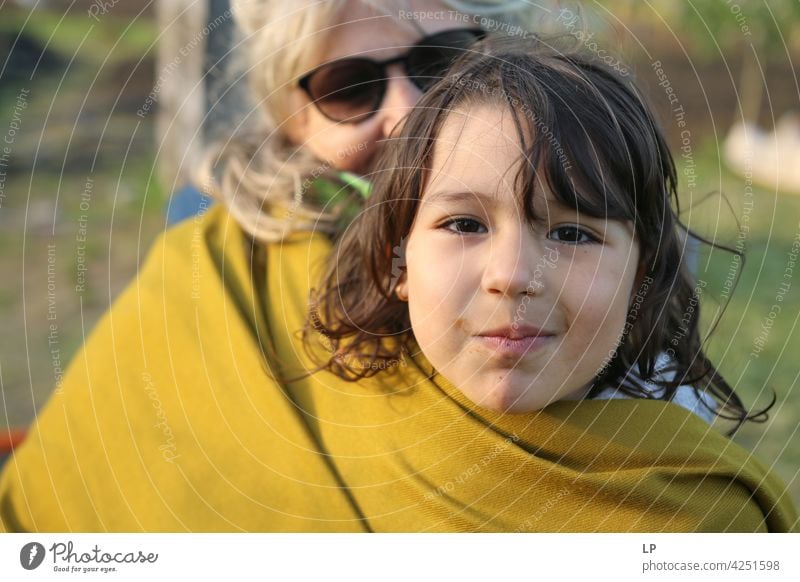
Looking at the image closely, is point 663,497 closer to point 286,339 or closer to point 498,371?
point 498,371

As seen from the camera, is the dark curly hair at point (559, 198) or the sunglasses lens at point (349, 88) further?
the sunglasses lens at point (349, 88)

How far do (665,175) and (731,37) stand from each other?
1.63 m

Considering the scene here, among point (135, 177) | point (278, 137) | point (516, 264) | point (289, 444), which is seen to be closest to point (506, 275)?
point (516, 264)

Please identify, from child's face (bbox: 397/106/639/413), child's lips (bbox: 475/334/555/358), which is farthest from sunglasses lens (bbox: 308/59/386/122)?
child's lips (bbox: 475/334/555/358)

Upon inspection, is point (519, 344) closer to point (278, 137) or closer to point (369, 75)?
point (369, 75)

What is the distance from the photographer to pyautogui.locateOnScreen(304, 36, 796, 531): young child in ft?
2.47

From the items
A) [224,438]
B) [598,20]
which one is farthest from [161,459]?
[598,20]

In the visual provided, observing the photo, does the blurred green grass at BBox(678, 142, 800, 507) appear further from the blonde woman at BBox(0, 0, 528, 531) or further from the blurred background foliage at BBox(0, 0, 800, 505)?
the blonde woman at BBox(0, 0, 528, 531)

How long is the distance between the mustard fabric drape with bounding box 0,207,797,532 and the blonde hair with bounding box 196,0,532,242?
3 cm

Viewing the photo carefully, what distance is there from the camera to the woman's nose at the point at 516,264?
2.44ft

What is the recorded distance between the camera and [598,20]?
1093mm

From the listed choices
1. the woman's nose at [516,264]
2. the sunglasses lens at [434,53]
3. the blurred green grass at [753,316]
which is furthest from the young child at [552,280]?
the blurred green grass at [753,316]

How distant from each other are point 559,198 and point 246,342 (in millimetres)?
392

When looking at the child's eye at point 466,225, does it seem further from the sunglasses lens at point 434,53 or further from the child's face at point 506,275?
the sunglasses lens at point 434,53
